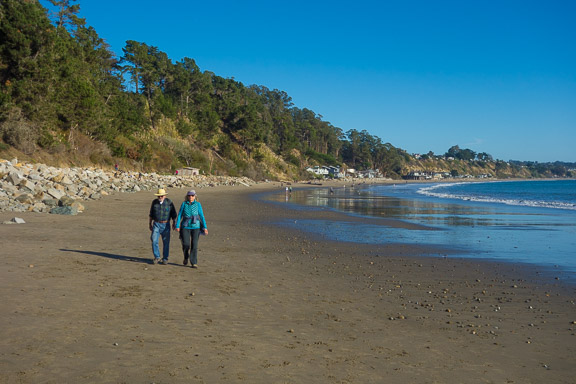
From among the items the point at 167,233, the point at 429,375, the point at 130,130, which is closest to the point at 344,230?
the point at 167,233

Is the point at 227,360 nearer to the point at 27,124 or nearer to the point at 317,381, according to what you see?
the point at 317,381

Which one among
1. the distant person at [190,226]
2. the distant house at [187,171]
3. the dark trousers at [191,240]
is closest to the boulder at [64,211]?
the distant person at [190,226]

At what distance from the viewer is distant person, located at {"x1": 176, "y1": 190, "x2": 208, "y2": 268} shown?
990cm

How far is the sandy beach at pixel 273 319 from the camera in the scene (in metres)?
4.77

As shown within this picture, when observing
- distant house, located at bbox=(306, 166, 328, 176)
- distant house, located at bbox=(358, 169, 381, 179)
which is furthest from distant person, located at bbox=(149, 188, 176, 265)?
distant house, located at bbox=(358, 169, 381, 179)

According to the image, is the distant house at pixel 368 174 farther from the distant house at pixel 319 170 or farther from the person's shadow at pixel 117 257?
the person's shadow at pixel 117 257

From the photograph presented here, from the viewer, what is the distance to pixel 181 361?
16.0 ft

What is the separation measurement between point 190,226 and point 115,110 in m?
51.2

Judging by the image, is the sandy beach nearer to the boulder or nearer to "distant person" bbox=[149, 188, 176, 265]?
"distant person" bbox=[149, 188, 176, 265]

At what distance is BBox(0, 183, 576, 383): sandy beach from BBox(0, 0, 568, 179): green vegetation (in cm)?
3164

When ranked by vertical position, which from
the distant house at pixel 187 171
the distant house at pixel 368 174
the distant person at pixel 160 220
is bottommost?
the distant person at pixel 160 220

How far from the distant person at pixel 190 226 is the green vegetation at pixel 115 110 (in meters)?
30.8

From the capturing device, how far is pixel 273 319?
258 inches

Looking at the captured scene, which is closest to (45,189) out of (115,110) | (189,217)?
(189,217)
